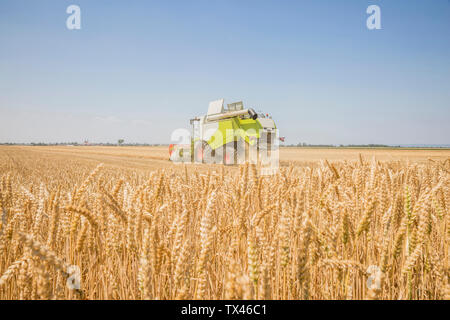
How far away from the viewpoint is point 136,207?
4.65 ft

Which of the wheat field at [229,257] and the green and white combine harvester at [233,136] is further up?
the green and white combine harvester at [233,136]

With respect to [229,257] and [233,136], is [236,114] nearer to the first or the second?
[233,136]

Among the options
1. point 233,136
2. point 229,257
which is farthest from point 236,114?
point 229,257

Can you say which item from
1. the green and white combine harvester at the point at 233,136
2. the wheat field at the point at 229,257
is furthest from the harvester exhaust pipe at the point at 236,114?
the wheat field at the point at 229,257

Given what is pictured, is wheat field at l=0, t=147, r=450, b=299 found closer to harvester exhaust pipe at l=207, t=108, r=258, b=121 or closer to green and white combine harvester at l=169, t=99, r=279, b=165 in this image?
green and white combine harvester at l=169, t=99, r=279, b=165

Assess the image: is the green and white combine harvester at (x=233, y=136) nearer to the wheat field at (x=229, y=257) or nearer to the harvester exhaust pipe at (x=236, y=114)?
the harvester exhaust pipe at (x=236, y=114)

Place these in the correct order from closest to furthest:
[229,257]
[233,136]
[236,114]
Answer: [229,257] → [233,136] → [236,114]

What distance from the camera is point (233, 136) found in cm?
967

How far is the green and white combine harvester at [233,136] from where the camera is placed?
975 cm

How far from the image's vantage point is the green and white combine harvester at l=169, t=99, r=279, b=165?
975 centimetres

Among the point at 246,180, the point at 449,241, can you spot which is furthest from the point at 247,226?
the point at 449,241

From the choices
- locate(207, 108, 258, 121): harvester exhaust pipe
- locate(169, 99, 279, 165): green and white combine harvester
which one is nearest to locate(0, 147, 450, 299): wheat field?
locate(169, 99, 279, 165): green and white combine harvester

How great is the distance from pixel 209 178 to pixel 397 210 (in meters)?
1.60
